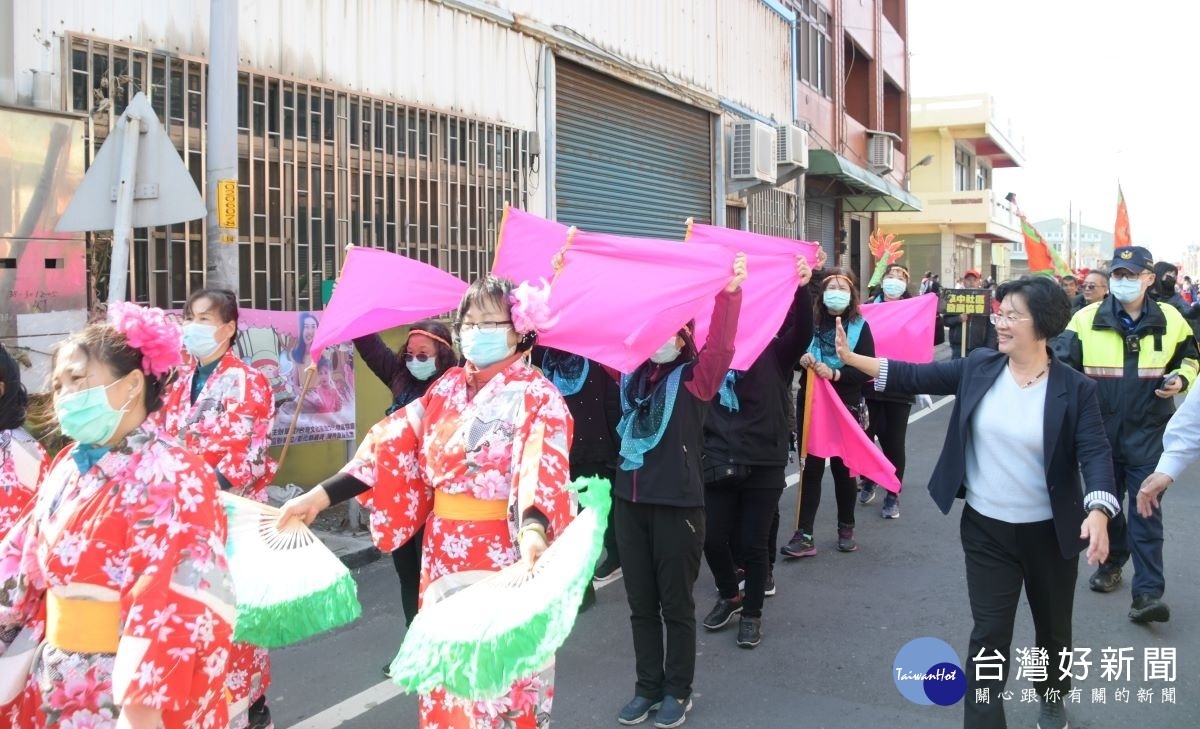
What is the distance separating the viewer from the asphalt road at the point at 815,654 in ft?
14.1


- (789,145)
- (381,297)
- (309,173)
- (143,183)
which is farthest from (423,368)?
(789,145)

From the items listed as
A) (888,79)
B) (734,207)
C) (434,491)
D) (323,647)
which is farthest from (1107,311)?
(888,79)

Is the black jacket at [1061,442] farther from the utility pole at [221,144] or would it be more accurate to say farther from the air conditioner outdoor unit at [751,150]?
the air conditioner outdoor unit at [751,150]

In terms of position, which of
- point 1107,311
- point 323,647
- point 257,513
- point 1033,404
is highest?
point 1107,311

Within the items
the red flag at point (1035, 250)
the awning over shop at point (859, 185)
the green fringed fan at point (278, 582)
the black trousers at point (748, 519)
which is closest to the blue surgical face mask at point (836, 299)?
the black trousers at point (748, 519)

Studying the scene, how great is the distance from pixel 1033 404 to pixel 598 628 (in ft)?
8.55

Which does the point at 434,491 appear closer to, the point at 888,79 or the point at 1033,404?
the point at 1033,404

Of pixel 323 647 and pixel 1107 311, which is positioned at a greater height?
pixel 1107 311

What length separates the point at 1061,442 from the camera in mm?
3736

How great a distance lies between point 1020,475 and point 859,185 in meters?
18.2

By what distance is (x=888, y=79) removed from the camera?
26344 mm

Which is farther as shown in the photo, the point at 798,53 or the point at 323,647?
the point at 798,53

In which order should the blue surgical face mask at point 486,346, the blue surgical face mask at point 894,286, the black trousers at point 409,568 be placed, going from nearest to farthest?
the blue surgical face mask at point 486,346 < the black trousers at point 409,568 < the blue surgical face mask at point 894,286

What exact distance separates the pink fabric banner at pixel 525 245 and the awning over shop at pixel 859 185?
13.9 metres
